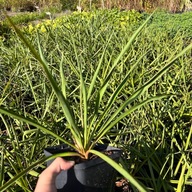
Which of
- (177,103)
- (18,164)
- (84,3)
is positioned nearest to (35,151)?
(18,164)

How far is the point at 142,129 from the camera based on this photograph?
5.26 ft

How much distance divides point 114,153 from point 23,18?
13007 mm

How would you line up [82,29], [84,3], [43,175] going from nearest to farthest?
[43,175], [82,29], [84,3]

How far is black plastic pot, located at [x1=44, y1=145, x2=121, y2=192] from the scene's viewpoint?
1.04m

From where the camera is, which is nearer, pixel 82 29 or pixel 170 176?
pixel 170 176

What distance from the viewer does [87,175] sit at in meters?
1.05

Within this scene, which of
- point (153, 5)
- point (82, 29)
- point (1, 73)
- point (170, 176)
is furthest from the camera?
point (153, 5)

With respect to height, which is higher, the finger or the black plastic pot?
the finger

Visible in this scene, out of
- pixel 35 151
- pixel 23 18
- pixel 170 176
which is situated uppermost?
pixel 35 151

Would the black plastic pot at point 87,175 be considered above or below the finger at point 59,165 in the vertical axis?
below

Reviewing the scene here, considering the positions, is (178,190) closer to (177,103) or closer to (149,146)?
(149,146)

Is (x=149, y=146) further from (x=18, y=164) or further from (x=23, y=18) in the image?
(x=23, y=18)

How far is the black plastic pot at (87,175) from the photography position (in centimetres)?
104

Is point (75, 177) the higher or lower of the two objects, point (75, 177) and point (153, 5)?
the higher
